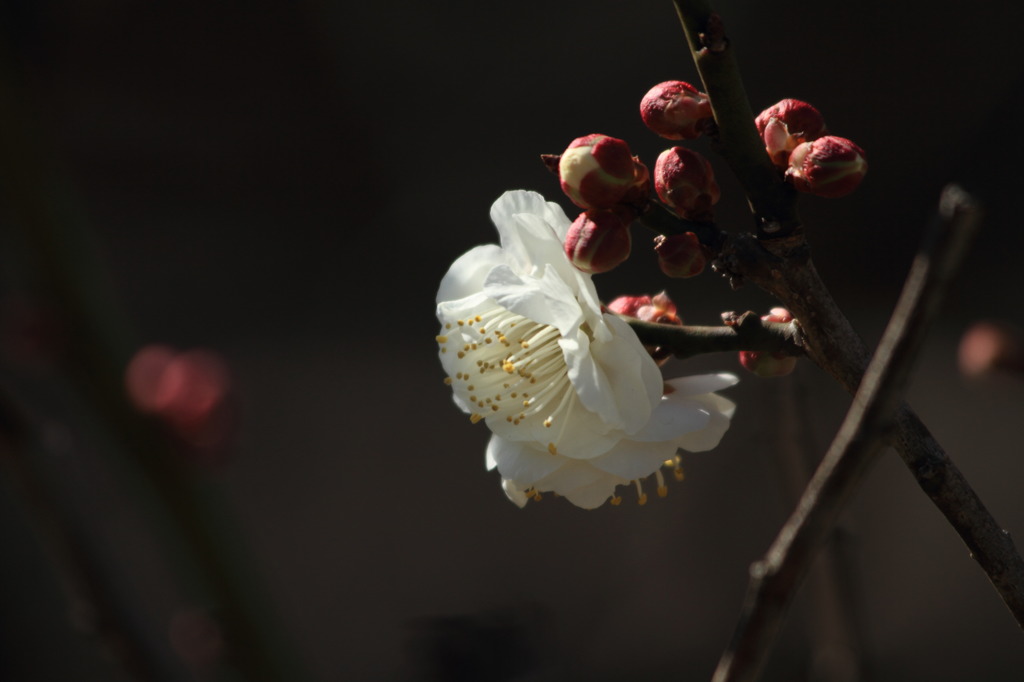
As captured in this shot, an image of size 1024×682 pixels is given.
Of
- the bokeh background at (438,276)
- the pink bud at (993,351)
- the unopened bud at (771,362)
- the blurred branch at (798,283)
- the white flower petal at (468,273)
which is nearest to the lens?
the blurred branch at (798,283)

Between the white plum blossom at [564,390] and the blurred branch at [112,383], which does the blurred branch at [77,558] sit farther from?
the white plum blossom at [564,390]

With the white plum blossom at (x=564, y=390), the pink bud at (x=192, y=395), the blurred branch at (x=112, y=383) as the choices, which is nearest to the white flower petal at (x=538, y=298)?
the white plum blossom at (x=564, y=390)

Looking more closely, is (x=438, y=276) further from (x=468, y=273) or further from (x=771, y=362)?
(x=771, y=362)

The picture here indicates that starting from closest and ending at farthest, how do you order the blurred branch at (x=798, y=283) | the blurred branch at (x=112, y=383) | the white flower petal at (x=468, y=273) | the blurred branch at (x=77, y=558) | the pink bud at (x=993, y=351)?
the blurred branch at (x=112, y=383) < the blurred branch at (x=77, y=558) < the blurred branch at (x=798, y=283) < the white flower petal at (x=468, y=273) < the pink bud at (x=993, y=351)

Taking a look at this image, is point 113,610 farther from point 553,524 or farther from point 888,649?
point 888,649

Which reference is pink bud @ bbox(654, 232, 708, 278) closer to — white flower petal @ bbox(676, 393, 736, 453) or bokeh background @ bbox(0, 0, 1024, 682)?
white flower petal @ bbox(676, 393, 736, 453)

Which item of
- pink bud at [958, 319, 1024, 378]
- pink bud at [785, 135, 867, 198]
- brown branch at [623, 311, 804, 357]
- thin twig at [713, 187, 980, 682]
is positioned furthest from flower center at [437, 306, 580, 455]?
pink bud at [958, 319, 1024, 378]
